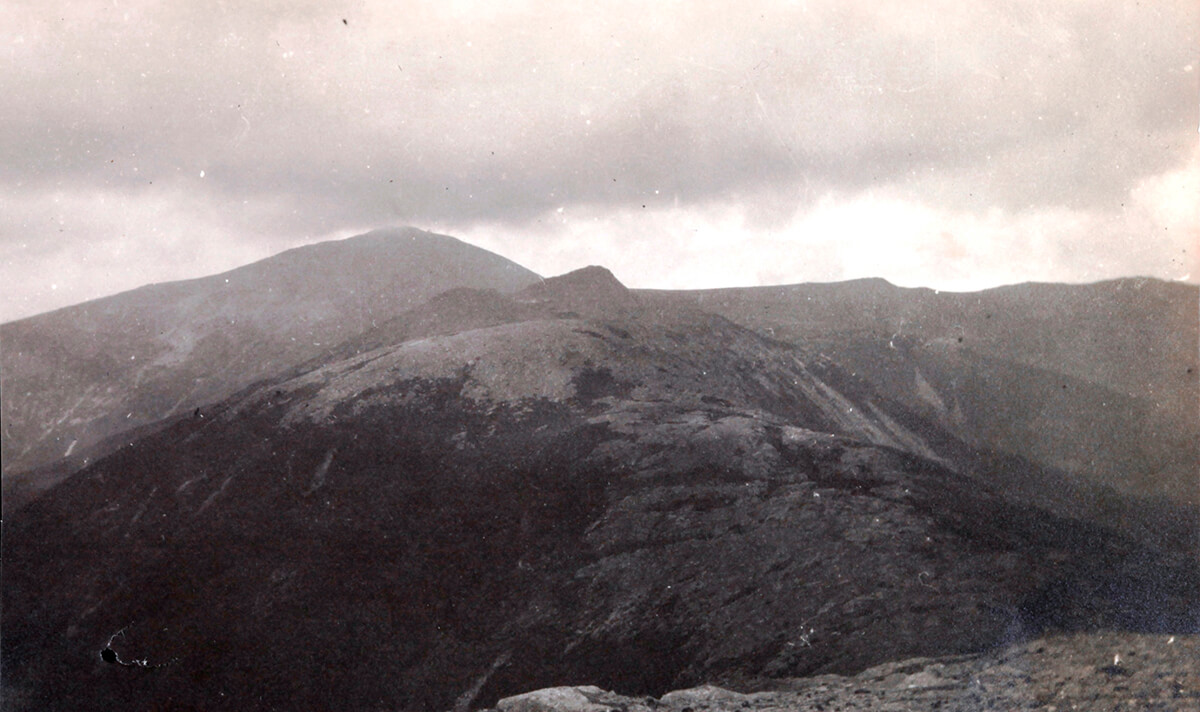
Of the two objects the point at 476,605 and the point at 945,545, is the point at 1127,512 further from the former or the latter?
the point at 476,605

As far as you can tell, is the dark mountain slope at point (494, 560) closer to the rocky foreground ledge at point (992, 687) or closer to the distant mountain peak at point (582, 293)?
the rocky foreground ledge at point (992, 687)

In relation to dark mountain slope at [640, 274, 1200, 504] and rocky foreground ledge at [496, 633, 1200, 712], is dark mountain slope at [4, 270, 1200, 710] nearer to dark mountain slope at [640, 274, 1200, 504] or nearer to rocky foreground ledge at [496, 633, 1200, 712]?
rocky foreground ledge at [496, 633, 1200, 712]

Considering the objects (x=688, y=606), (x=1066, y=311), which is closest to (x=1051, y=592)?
(x=688, y=606)

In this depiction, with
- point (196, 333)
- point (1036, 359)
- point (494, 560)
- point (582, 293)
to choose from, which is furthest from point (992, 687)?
point (1036, 359)

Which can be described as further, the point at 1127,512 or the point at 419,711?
the point at 1127,512

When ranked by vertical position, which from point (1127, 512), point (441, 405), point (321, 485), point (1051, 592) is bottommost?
point (1127, 512)

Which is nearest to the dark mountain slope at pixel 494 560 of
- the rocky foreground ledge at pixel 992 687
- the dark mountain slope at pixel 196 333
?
the rocky foreground ledge at pixel 992 687

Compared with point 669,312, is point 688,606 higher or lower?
lower
